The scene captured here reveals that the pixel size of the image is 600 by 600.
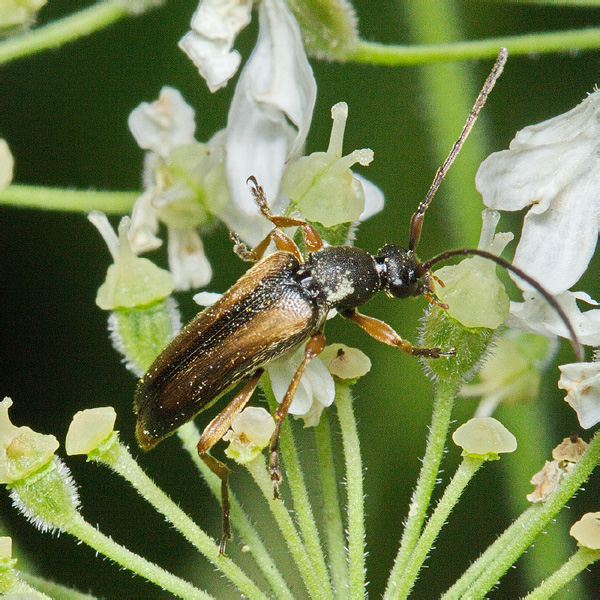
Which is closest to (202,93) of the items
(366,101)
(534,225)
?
(366,101)

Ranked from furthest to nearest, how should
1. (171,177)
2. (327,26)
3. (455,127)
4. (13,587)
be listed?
1. (455,127)
2. (171,177)
3. (327,26)
4. (13,587)

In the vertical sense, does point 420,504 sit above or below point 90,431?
below

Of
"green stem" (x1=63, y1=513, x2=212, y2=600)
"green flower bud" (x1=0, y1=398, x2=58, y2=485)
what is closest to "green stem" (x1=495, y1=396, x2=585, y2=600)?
"green stem" (x1=63, y1=513, x2=212, y2=600)

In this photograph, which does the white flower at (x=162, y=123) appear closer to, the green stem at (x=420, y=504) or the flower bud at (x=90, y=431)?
the flower bud at (x=90, y=431)

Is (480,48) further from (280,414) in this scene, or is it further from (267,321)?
(280,414)

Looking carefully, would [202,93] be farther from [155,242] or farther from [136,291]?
[136,291]

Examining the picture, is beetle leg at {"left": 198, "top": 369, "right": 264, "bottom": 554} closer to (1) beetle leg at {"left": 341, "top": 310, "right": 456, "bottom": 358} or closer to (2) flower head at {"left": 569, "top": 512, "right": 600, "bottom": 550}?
(1) beetle leg at {"left": 341, "top": 310, "right": 456, "bottom": 358}

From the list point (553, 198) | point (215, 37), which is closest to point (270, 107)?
point (215, 37)

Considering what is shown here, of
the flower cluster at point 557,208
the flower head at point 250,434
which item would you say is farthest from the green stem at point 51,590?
the flower cluster at point 557,208
